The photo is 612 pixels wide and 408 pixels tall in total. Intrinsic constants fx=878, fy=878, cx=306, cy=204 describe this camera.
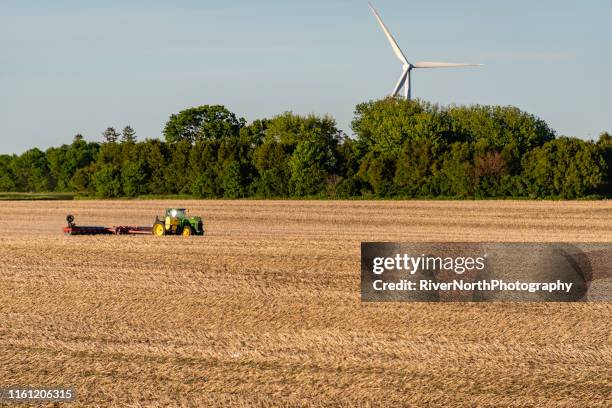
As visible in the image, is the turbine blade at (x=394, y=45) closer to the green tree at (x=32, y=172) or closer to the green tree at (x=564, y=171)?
the green tree at (x=564, y=171)

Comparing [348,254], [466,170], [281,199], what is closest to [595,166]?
[466,170]

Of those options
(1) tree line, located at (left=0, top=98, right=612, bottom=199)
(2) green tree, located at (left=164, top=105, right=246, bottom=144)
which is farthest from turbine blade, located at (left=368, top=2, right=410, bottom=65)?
(2) green tree, located at (left=164, top=105, right=246, bottom=144)

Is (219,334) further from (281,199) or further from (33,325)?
(281,199)

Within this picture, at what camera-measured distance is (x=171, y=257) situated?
100 ft

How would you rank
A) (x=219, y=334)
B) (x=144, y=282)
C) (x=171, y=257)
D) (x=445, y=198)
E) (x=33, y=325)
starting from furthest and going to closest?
(x=445, y=198) → (x=171, y=257) → (x=144, y=282) → (x=33, y=325) → (x=219, y=334)

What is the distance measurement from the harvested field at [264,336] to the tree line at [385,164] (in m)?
41.9

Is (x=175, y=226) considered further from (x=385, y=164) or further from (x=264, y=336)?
(x=385, y=164)

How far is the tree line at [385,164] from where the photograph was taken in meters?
72.9

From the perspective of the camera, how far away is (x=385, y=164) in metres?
76.6

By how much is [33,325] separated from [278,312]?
18.5 feet

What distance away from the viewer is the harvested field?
48.0 feet

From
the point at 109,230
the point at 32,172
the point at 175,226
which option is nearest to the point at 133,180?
the point at 109,230

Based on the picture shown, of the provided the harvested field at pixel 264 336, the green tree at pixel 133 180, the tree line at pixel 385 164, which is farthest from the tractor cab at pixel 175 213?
the green tree at pixel 133 180

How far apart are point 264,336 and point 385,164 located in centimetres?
5899
